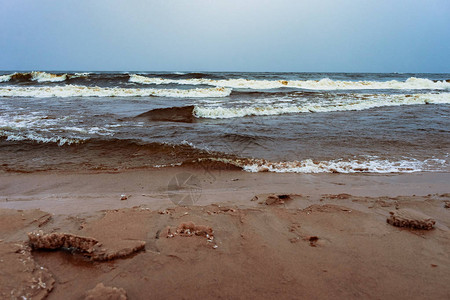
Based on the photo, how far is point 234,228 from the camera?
252 cm

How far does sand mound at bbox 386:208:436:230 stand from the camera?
2.55 meters

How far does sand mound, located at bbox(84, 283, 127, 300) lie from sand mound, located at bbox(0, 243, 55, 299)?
1.02 ft

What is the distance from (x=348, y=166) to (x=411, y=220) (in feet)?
7.19

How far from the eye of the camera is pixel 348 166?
4.72 meters

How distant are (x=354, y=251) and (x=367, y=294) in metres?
0.50

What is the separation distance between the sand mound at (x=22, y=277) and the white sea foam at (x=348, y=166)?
133 inches

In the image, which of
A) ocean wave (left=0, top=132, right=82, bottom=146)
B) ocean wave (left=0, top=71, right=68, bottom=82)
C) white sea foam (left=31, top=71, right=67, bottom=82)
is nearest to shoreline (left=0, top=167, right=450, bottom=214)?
ocean wave (left=0, top=132, right=82, bottom=146)

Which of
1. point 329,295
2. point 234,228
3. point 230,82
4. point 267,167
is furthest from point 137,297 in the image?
point 230,82

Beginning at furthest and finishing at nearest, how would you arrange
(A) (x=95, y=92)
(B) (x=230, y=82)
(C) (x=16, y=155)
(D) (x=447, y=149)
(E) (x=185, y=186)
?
(B) (x=230, y=82) < (A) (x=95, y=92) < (D) (x=447, y=149) < (C) (x=16, y=155) < (E) (x=185, y=186)

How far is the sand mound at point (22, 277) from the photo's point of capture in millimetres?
1624

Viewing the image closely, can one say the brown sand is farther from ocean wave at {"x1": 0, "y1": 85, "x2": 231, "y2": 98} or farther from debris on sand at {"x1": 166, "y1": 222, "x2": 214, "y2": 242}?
ocean wave at {"x1": 0, "y1": 85, "x2": 231, "y2": 98}

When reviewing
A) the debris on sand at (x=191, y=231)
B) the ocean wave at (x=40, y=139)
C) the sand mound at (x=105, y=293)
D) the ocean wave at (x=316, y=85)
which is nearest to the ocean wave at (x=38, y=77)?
the ocean wave at (x=316, y=85)

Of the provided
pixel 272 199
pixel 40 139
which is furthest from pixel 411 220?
pixel 40 139

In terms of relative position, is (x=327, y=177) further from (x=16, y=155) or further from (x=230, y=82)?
(x=230, y=82)
